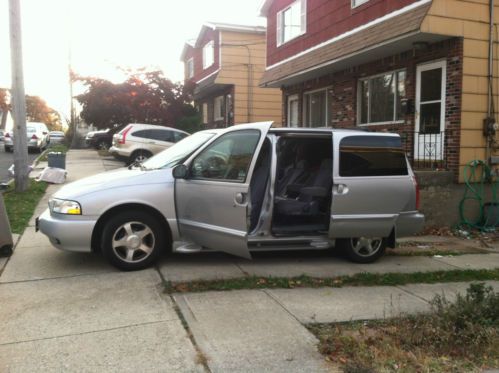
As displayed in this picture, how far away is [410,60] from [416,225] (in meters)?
5.29

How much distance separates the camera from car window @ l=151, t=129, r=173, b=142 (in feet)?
58.5

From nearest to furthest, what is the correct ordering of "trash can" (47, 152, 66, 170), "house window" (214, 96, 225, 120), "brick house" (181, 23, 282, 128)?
"trash can" (47, 152, 66, 170) → "brick house" (181, 23, 282, 128) → "house window" (214, 96, 225, 120)

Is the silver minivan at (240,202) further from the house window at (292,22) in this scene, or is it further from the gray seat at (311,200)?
the house window at (292,22)

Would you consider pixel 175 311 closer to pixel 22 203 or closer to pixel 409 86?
pixel 22 203

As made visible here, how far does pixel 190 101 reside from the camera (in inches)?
979

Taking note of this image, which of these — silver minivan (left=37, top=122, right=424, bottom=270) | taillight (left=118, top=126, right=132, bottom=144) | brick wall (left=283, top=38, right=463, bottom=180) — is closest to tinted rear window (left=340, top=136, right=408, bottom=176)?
silver minivan (left=37, top=122, right=424, bottom=270)

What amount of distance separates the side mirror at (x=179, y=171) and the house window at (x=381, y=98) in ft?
22.0

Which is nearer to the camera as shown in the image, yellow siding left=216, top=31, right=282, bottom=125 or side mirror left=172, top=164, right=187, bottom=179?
side mirror left=172, top=164, right=187, bottom=179

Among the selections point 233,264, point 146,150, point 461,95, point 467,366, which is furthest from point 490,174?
point 146,150

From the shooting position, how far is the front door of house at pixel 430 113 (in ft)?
32.3

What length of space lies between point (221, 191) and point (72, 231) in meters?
1.69

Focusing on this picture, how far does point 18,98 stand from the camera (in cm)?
1140

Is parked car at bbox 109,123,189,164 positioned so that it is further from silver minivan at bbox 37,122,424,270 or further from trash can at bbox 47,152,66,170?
silver minivan at bbox 37,122,424,270

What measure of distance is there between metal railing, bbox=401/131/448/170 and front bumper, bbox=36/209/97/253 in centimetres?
697
